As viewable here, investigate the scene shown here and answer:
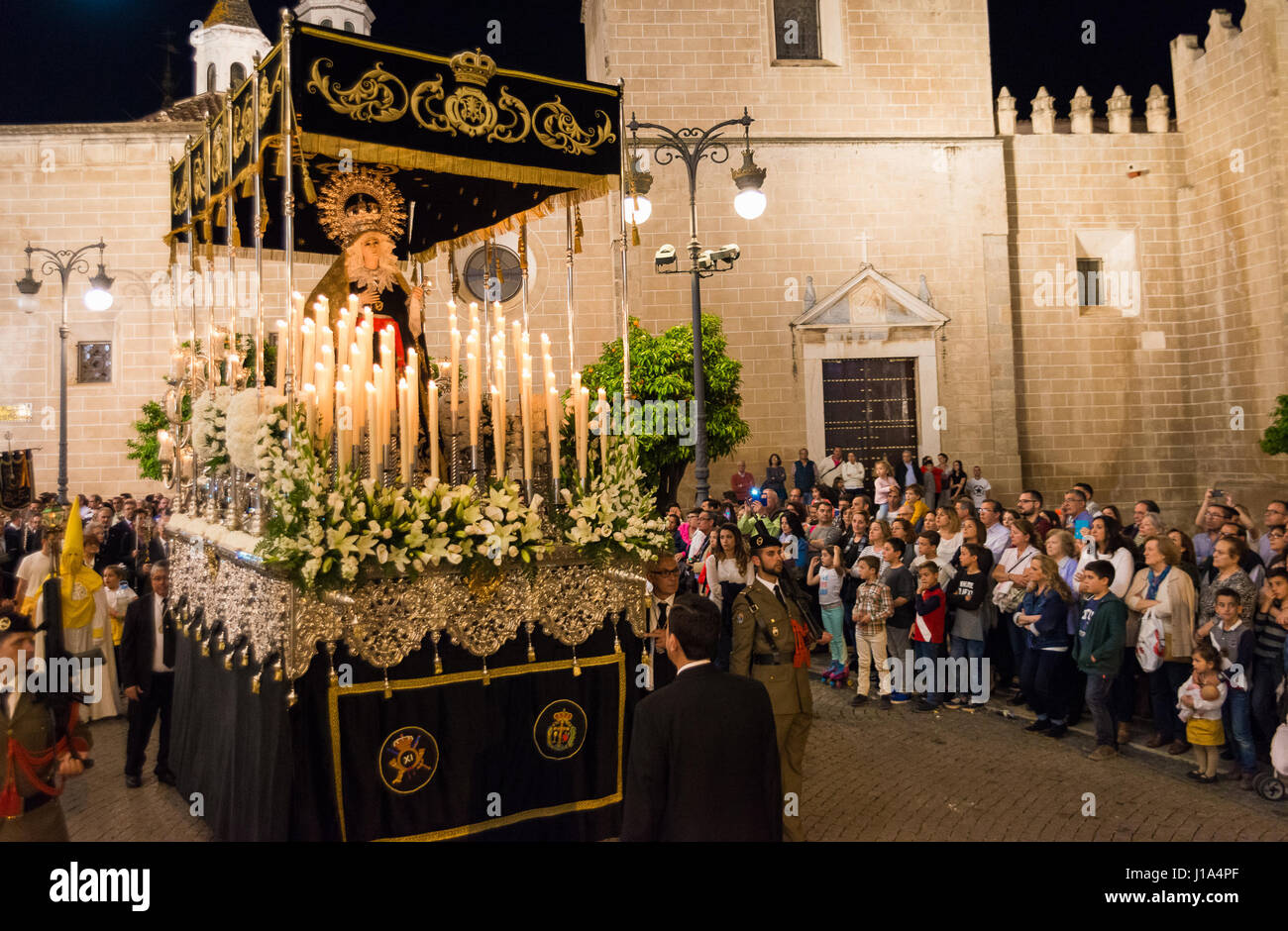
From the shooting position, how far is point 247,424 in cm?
498

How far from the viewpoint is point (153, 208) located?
20297 millimetres

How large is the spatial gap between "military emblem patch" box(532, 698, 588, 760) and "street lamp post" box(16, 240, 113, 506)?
1406 centimetres

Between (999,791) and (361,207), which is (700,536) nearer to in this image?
(999,791)

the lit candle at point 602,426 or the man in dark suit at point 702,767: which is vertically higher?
the lit candle at point 602,426

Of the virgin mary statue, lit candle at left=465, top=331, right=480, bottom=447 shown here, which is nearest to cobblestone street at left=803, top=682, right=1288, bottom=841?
lit candle at left=465, top=331, right=480, bottom=447

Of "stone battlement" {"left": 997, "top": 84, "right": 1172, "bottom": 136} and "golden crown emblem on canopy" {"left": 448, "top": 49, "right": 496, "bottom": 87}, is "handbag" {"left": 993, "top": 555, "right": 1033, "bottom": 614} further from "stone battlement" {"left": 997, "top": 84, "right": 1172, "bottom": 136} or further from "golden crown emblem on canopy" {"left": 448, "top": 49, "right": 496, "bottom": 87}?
"stone battlement" {"left": 997, "top": 84, "right": 1172, "bottom": 136}

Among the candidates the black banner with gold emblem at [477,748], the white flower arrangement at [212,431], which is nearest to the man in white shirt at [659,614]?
the black banner with gold emblem at [477,748]

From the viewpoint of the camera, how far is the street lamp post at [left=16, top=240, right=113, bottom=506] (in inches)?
630

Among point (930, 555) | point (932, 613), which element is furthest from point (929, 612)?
point (930, 555)

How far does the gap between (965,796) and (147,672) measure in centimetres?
575

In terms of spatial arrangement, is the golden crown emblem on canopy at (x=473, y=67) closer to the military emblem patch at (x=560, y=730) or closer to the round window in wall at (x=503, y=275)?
the military emblem patch at (x=560, y=730)

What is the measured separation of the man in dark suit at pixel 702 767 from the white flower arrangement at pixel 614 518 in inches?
85.0

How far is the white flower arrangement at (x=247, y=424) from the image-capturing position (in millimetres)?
4941
